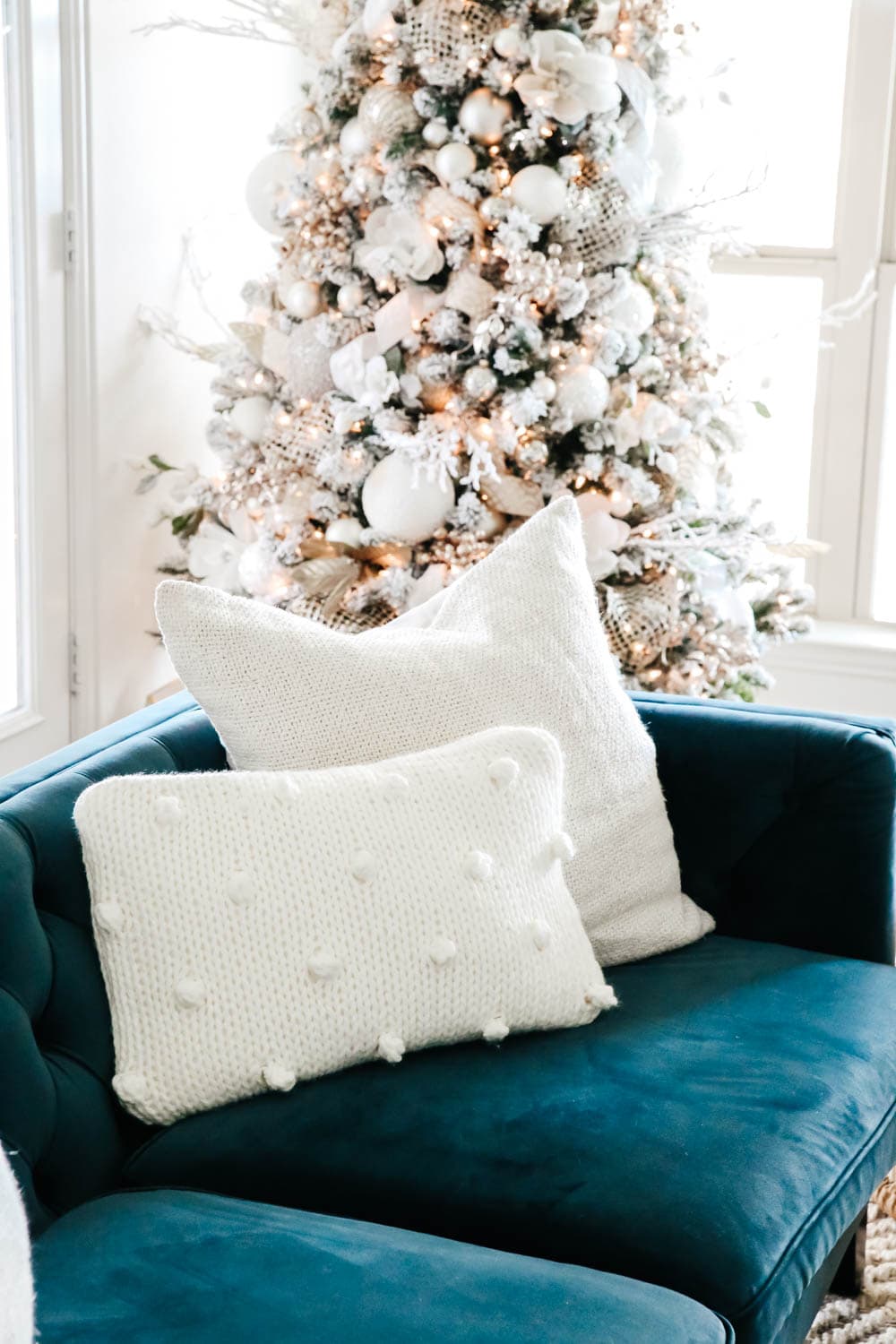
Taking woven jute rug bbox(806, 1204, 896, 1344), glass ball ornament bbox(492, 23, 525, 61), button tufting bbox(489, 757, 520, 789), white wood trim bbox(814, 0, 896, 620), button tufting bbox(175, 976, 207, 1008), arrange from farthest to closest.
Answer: white wood trim bbox(814, 0, 896, 620)
glass ball ornament bbox(492, 23, 525, 61)
woven jute rug bbox(806, 1204, 896, 1344)
button tufting bbox(489, 757, 520, 789)
button tufting bbox(175, 976, 207, 1008)

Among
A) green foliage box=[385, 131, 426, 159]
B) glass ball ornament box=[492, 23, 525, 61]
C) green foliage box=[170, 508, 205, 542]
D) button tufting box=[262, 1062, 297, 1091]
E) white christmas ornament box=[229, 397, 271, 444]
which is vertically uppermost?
glass ball ornament box=[492, 23, 525, 61]

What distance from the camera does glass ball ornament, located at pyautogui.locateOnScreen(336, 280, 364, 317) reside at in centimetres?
227

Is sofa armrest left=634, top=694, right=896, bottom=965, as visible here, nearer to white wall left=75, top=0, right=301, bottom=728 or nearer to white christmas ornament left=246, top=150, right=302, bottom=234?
white christmas ornament left=246, top=150, right=302, bottom=234

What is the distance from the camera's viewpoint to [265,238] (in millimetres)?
3213

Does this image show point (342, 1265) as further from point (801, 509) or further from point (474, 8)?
point (801, 509)

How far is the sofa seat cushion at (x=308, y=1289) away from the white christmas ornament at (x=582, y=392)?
1.35m

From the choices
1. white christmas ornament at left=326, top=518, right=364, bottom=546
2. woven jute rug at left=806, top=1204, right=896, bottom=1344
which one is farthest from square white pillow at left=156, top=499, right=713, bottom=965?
white christmas ornament at left=326, top=518, right=364, bottom=546

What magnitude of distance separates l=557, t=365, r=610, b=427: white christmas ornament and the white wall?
0.93m

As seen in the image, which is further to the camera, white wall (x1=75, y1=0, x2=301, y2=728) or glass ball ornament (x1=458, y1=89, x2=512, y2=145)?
white wall (x1=75, y1=0, x2=301, y2=728)

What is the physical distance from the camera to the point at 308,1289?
3.47 ft

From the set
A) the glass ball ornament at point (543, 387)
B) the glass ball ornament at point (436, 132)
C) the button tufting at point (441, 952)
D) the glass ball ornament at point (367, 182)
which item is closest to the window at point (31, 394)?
the glass ball ornament at point (367, 182)

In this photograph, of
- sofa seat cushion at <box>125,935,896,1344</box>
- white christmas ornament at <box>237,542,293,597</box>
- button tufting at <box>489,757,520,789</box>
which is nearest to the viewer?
sofa seat cushion at <box>125,935,896,1344</box>

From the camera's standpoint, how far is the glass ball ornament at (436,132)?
2.17 meters

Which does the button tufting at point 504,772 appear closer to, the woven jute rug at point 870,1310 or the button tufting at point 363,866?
the button tufting at point 363,866
